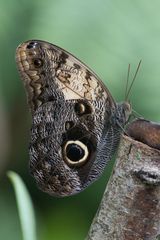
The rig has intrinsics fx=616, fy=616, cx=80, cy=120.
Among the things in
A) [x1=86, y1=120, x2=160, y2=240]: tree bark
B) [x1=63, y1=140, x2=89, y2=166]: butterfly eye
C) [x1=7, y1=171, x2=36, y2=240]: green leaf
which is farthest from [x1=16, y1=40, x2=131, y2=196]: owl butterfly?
[x1=86, y1=120, x2=160, y2=240]: tree bark

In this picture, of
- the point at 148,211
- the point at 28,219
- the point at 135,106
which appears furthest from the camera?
the point at 135,106

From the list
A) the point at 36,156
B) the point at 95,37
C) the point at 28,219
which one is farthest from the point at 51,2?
the point at 28,219

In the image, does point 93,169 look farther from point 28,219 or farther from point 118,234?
point 118,234

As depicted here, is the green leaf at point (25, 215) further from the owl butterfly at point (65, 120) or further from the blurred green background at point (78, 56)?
Answer: the blurred green background at point (78, 56)

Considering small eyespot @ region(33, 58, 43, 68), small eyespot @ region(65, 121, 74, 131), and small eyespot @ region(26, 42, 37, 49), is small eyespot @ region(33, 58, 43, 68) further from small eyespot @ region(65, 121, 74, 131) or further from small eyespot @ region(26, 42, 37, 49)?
small eyespot @ region(65, 121, 74, 131)

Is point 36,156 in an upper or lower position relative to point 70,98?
lower

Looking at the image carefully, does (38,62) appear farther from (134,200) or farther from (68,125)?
(134,200)
